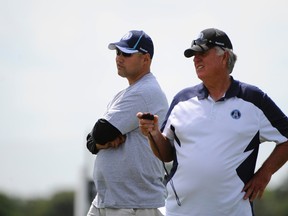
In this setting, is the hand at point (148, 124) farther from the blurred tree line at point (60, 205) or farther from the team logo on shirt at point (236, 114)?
the blurred tree line at point (60, 205)

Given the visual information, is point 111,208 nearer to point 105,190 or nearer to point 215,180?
A: point 105,190

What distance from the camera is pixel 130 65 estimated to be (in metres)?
8.84

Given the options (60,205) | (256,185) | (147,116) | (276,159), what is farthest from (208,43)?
(60,205)

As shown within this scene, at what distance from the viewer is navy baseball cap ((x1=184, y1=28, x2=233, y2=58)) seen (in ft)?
25.7

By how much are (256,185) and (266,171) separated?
0.50 feet

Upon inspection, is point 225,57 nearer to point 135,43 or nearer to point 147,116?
point 147,116

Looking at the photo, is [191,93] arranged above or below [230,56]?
below

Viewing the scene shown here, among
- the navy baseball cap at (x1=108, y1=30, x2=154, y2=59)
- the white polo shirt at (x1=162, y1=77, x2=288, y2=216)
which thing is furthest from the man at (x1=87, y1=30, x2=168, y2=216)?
the white polo shirt at (x1=162, y1=77, x2=288, y2=216)

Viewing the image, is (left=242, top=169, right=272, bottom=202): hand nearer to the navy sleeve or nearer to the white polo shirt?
the white polo shirt

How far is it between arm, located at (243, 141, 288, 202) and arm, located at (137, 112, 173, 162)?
648 millimetres

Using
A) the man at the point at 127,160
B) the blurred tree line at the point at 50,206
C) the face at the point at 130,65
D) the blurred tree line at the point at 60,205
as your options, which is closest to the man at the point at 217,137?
the man at the point at 127,160

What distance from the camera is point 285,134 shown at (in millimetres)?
7770

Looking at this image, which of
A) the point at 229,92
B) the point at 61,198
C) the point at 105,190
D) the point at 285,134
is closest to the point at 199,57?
the point at 229,92

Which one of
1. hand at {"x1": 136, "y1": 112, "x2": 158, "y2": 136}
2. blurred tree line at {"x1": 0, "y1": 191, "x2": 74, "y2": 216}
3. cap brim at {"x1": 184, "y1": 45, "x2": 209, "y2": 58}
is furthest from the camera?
blurred tree line at {"x1": 0, "y1": 191, "x2": 74, "y2": 216}
